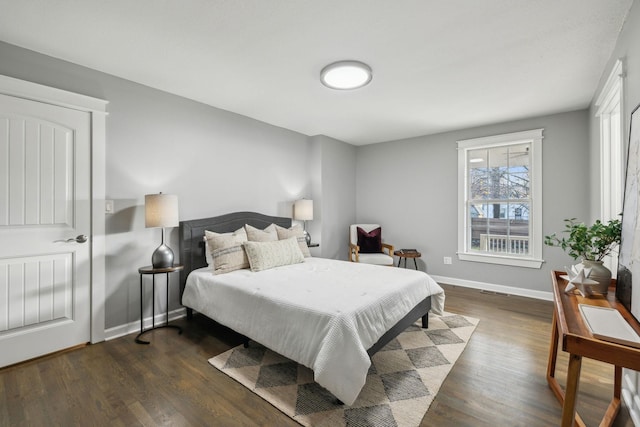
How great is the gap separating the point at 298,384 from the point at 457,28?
2722 millimetres

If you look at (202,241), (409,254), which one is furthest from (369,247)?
(202,241)

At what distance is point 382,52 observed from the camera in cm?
228

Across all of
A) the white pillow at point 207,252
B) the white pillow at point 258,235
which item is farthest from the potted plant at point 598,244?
the white pillow at point 207,252

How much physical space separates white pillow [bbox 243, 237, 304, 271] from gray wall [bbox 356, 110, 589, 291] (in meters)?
2.40

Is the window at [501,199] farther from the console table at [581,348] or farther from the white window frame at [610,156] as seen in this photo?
the console table at [581,348]

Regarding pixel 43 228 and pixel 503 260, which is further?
pixel 503 260

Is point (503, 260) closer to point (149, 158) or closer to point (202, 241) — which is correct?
point (202, 241)

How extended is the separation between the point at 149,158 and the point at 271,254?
5.29ft

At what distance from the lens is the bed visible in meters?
1.75

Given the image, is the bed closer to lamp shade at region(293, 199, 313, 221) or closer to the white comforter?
the white comforter

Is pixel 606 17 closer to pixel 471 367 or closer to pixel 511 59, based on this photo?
pixel 511 59

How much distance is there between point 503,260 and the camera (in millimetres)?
4098

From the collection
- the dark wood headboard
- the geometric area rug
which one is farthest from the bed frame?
the geometric area rug

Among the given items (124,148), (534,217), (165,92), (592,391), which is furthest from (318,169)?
(592,391)
